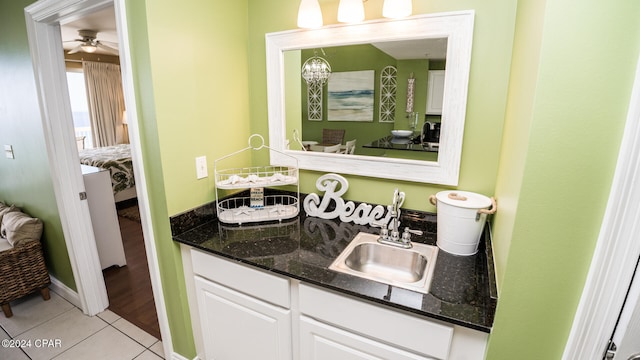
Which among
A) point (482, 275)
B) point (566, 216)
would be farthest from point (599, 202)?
point (482, 275)

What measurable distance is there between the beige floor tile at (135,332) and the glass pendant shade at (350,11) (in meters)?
2.29

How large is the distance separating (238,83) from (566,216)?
5.43ft

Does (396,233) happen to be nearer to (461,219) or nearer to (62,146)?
(461,219)

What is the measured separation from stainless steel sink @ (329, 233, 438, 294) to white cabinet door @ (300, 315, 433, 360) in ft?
0.86

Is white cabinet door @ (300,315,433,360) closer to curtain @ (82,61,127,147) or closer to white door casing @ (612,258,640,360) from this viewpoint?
white door casing @ (612,258,640,360)

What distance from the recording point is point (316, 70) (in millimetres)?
1639

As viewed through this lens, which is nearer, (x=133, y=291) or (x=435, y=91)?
(x=435, y=91)

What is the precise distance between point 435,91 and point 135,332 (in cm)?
244

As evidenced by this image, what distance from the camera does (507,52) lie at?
120cm

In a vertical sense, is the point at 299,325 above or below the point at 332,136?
below

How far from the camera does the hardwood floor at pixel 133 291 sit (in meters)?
2.18

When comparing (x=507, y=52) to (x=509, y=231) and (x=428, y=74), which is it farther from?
(x=509, y=231)

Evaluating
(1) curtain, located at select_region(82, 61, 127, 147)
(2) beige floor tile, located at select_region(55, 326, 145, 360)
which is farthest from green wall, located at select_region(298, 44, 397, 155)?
(1) curtain, located at select_region(82, 61, 127, 147)

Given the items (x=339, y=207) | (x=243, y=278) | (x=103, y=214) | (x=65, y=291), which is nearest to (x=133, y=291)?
(x=65, y=291)
